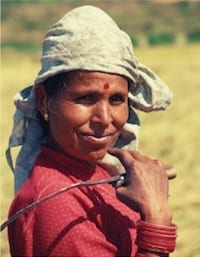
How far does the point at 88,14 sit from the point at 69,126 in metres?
0.33

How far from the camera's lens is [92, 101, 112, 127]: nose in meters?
2.69

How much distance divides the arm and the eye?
0.16 m

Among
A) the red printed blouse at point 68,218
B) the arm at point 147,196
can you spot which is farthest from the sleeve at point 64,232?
the arm at point 147,196

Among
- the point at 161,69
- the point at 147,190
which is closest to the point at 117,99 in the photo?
the point at 147,190

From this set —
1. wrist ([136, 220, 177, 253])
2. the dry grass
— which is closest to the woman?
wrist ([136, 220, 177, 253])

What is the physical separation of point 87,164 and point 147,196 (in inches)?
11.4

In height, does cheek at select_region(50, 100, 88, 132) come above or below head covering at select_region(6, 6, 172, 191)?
below

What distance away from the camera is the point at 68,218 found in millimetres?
2629

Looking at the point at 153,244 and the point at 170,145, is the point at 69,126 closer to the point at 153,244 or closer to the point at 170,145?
the point at 153,244

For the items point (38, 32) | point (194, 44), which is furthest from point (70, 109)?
point (38, 32)

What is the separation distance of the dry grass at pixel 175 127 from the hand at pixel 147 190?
3.88 m

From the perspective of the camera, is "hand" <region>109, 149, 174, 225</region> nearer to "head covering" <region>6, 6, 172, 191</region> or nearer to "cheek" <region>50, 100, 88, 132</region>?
"cheek" <region>50, 100, 88, 132</region>

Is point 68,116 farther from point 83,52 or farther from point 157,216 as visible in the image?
point 157,216

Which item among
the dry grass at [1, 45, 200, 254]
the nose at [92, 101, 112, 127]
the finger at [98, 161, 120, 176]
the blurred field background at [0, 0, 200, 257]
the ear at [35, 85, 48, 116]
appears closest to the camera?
the nose at [92, 101, 112, 127]
